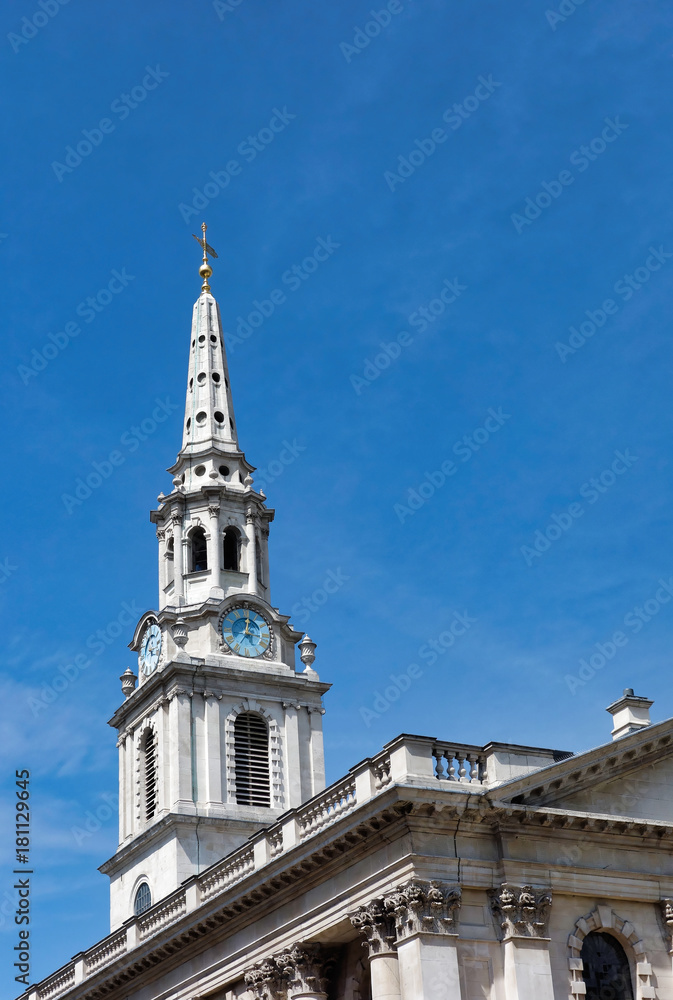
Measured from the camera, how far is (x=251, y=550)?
63.5 metres

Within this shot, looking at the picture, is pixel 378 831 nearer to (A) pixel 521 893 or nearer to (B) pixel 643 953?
(A) pixel 521 893

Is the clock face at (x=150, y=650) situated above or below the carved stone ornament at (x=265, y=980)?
above

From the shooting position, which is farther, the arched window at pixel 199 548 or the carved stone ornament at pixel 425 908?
the arched window at pixel 199 548

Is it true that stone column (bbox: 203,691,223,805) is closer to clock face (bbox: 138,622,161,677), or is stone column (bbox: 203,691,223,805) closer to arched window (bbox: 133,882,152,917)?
clock face (bbox: 138,622,161,677)

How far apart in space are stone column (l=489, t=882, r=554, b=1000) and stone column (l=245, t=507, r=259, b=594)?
95.7ft

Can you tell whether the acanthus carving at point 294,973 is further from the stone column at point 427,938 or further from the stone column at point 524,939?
the stone column at point 524,939

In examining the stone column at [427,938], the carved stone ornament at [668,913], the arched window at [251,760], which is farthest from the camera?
the arched window at [251,760]

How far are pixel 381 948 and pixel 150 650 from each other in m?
29.1

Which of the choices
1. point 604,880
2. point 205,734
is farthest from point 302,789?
point 604,880

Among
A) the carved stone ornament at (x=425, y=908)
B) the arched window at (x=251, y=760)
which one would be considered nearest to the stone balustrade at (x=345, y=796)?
the carved stone ornament at (x=425, y=908)

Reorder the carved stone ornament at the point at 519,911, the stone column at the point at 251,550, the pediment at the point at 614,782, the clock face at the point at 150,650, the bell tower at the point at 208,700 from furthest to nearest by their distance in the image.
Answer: the stone column at the point at 251,550
the clock face at the point at 150,650
the bell tower at the point at 208,700
the pediment at the point at 614,782
the carved stone ornament at the point at 519,911

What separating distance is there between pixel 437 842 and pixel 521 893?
2.41 meters

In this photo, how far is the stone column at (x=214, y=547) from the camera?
204 ft

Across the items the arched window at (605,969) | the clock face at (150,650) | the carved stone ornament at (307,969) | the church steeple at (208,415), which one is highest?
the church steeple at (208,415)
